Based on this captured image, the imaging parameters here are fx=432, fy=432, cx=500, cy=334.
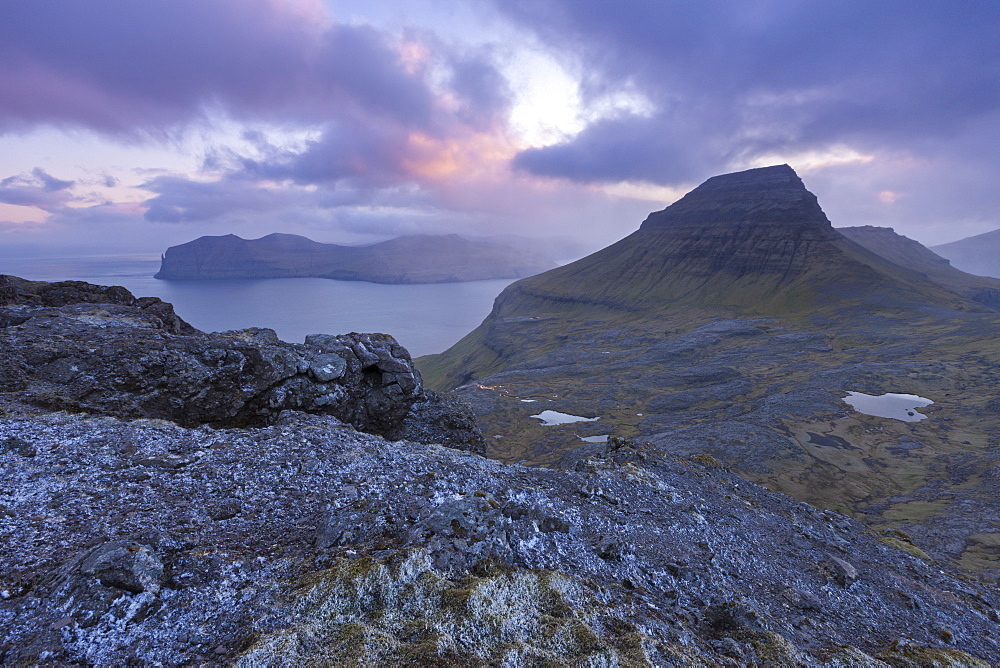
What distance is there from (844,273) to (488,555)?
210 meters

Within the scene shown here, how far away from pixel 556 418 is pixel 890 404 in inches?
2242

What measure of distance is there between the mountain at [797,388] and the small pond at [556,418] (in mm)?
1301

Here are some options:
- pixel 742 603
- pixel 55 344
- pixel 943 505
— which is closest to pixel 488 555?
pixel 742 603

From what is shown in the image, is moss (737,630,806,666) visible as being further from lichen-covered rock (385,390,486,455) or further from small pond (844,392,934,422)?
small pond (844,392,934,422)

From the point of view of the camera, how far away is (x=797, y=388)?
82.3 m

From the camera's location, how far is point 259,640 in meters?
Result: 8.62

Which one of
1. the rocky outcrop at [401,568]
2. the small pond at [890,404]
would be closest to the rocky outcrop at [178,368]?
the rocky outcrop at [401,568]

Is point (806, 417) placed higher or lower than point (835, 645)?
lower

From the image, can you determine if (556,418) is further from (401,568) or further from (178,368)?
(401,568)

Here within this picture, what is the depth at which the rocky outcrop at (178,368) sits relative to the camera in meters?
19.1

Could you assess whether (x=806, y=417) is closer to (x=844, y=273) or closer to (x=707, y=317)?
(x=707, y=317)

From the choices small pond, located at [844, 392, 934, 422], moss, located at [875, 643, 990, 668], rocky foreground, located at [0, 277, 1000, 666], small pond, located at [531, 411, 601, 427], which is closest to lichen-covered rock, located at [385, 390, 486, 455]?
rocky foreground, located at [0, 277, 1000, 666]

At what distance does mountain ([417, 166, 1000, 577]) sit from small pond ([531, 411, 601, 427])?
130cm

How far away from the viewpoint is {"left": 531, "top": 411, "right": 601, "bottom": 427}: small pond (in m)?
82.4
